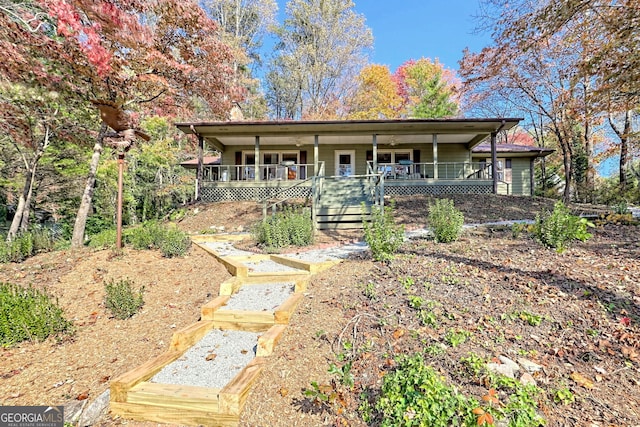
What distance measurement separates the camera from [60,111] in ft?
35.2

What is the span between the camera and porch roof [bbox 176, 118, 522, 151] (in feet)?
42.8

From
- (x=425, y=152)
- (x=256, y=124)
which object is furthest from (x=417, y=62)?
(x=256, y=124)

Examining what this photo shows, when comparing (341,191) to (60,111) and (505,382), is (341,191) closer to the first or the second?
(505,382)

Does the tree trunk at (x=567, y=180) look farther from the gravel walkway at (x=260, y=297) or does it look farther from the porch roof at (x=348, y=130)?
the gravel walkway at (x=260, y=297)

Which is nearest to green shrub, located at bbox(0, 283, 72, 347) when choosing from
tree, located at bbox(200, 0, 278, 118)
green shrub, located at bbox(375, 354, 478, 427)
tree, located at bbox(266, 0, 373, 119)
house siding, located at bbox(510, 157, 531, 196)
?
green shrub, located at bbox(375, 354, 478, 427)

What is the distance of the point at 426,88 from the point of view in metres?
21.7

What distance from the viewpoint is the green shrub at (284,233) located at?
21.2ft

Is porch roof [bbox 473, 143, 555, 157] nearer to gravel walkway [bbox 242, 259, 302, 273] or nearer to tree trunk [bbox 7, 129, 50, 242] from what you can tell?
gravel walkway [bbox 242, 259, 302, 273]

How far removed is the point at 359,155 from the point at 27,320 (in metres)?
14.3

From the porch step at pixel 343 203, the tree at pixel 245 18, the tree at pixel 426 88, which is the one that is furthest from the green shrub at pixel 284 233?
the tree at pixel 245 18

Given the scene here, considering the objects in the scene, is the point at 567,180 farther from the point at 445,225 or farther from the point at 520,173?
the point at 445,225

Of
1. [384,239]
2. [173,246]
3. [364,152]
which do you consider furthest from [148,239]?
[364,152]

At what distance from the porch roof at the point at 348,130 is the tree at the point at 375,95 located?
8813 millimetres

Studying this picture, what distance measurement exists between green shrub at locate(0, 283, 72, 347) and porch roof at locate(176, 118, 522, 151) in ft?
34.0
